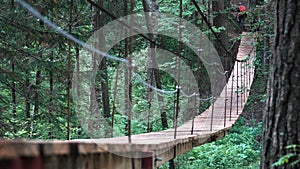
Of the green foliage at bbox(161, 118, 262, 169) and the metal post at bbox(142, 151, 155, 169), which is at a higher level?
the metal post at bbox(142, 151, 155, 169)

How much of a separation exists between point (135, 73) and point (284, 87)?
4400 mm

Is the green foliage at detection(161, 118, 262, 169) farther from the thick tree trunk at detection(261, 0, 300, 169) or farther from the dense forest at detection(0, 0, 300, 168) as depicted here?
the thick tree trunk at detection(261, 0, 300, 169)

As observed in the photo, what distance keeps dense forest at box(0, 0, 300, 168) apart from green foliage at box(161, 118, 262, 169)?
18 mm

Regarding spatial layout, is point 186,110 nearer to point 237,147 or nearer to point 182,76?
point 182,76

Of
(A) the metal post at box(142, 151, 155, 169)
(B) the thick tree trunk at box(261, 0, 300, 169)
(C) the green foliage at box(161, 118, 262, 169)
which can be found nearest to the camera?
(A) the metal post at box(142, 151, 155, 169)

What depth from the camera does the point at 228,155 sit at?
17.9 feet

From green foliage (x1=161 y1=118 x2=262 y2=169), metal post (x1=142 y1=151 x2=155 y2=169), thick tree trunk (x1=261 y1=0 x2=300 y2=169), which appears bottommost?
green foliage (x1=161 y1=118 x2=262 y2=169)

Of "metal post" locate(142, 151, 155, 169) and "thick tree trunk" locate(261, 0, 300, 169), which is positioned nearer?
"metal post" locate(142, 151, 155, 169)

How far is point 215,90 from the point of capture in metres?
6.93

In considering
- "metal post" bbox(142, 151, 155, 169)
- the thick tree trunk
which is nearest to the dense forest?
the thick tree trunk

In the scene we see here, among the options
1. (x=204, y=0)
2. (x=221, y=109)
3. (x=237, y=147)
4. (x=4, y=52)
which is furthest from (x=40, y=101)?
(x=204, y=0)

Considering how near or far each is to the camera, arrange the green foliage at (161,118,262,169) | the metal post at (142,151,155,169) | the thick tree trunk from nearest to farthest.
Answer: the metal post at (142,151,155,169) < the thick tree trunk < the green foliage at (161,118,262,169)

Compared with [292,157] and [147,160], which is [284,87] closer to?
[292,157]

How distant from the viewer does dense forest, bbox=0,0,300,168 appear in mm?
1637
